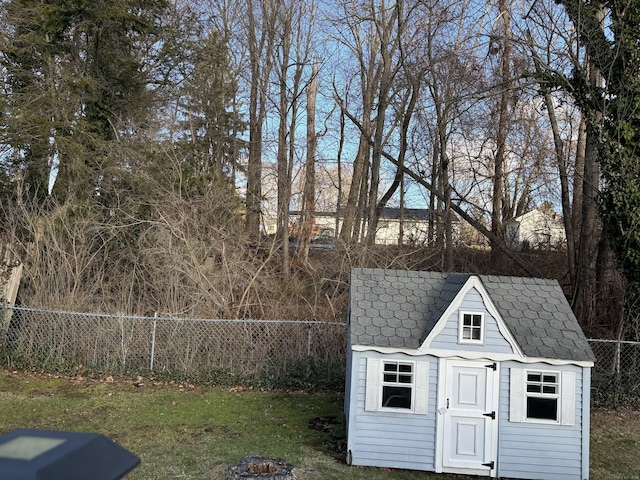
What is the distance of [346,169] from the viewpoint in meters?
28.7

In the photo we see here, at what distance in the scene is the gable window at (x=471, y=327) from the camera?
7574 mm

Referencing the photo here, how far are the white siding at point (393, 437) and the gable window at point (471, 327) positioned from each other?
1.85ft

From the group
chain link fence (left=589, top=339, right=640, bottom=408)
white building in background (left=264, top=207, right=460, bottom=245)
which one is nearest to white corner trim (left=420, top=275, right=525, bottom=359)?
chain link fence (left=589, top=339, right=640, bottom=408)

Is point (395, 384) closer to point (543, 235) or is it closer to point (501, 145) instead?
point (543, 235)

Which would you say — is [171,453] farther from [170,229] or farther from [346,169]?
[346,169]

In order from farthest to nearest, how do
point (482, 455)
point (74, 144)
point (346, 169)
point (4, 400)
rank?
point (346, 169) < point (74, 144) < point (4, 400) < point (482, 455)

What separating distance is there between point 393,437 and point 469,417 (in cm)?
111

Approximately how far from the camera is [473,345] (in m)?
7.57

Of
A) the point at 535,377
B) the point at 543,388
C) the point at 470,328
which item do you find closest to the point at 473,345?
the point at 470,328

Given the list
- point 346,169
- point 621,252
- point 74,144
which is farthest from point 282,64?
point 621,252

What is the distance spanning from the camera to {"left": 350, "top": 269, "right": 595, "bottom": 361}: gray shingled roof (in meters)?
7.67

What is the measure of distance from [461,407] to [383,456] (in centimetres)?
131

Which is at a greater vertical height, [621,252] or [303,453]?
[621,252]

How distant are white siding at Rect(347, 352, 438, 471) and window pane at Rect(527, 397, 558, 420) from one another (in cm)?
135
